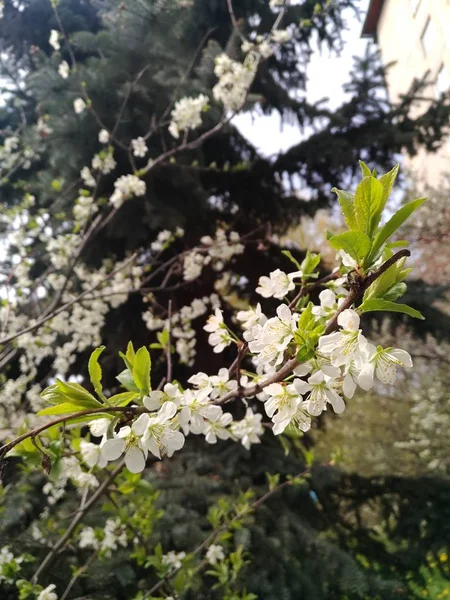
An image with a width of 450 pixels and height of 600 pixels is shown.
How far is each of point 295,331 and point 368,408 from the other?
7030 millimetres

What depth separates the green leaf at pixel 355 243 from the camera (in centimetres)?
47

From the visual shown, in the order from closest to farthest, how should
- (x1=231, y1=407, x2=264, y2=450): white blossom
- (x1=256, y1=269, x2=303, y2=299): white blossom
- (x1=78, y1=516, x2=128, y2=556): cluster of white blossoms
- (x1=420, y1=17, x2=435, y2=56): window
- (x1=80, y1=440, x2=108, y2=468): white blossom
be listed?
(x1=256, y1=269, x2=303, y2=299): white blossom
(x1=80, y1=440, x2=108, y2=468): white blossom
(x1=231, y1=407, x2=264, y2=450): white blossom
(x1=78, y1=516, x2=128, y2=556): cluster of white blossoms
(x1=420, y1=17, x2=435, y2=56): window

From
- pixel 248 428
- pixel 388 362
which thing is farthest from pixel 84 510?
pixel 388 362

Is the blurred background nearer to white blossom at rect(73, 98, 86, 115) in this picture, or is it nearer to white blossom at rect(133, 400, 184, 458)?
white blossom at rect(73, 98, 86, 115)

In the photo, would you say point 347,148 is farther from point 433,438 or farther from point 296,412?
point 433,438

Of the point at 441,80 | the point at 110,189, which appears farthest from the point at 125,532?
the point at 441,80

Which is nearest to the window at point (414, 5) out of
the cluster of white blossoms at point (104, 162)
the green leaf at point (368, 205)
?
the cluster of white blossoms at point (104, 162)

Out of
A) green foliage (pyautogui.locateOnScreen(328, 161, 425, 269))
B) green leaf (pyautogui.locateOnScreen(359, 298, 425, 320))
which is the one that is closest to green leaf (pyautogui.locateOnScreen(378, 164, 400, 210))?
green foliage (pyautogui.locateOnScreen(328, 161, 425, 269))

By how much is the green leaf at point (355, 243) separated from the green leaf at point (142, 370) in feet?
0.87

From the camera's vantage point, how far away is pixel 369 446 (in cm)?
672

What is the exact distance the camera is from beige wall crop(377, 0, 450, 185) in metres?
7.82

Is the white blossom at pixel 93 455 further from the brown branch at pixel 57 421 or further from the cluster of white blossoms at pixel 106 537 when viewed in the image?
the cluster of white blossoms at pixel 106 537

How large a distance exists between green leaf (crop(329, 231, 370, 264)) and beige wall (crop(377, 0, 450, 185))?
7.84 metres

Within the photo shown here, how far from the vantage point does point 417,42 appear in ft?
31.0
